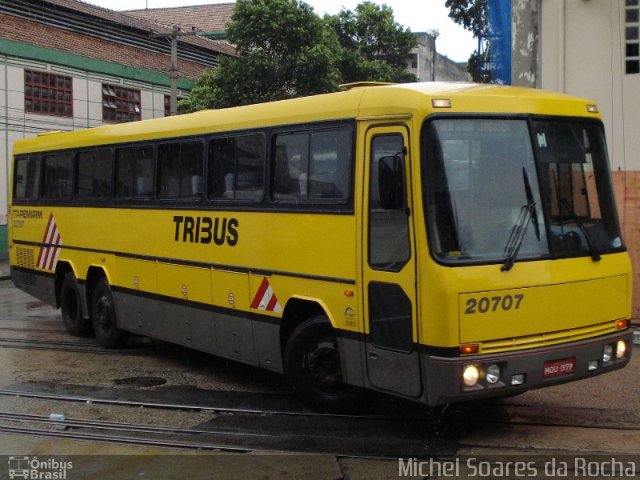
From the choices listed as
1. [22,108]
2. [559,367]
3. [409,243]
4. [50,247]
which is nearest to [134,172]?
[50,247]

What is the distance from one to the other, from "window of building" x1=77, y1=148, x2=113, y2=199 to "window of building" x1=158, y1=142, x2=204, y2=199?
1.45m

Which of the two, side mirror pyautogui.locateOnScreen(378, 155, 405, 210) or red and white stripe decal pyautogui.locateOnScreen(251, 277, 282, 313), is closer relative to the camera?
side mirror pyautogui.locateOnScreen(378, 155, 405, 210)

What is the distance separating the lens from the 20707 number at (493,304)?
5617 millimetres

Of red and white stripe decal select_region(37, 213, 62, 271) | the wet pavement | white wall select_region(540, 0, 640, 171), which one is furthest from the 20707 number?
white wall select_region(540, 0, 640, 171)

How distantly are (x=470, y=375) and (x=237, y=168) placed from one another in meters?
3.59

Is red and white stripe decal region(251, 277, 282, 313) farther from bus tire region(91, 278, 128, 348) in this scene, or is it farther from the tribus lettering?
bus tire region(91, 278, 128, 348)

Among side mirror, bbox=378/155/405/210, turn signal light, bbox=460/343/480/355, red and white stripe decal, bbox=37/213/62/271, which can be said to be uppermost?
side mirror, bbox=378/155/405/210

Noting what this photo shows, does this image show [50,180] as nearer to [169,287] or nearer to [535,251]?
[169,287]

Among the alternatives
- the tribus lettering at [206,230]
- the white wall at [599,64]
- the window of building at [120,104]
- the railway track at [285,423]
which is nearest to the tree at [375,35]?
the window of building at [120,104]

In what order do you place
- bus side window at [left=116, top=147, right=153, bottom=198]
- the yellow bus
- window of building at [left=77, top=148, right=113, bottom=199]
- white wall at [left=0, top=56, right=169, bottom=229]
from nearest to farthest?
1. the yellow bus
2. bus side window at [left=116, top=147, right=153, bottom=198]
3. window of building at [left=77, top=148, right=113, bottom=199]
4. white wall at [left=0, top=56, right=169, bottom=229]

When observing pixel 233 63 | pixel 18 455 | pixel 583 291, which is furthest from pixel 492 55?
pixel 233 63

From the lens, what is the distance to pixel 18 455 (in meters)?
6.25

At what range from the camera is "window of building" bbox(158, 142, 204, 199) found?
870 cm

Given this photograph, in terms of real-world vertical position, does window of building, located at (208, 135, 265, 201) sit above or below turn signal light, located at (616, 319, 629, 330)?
above
